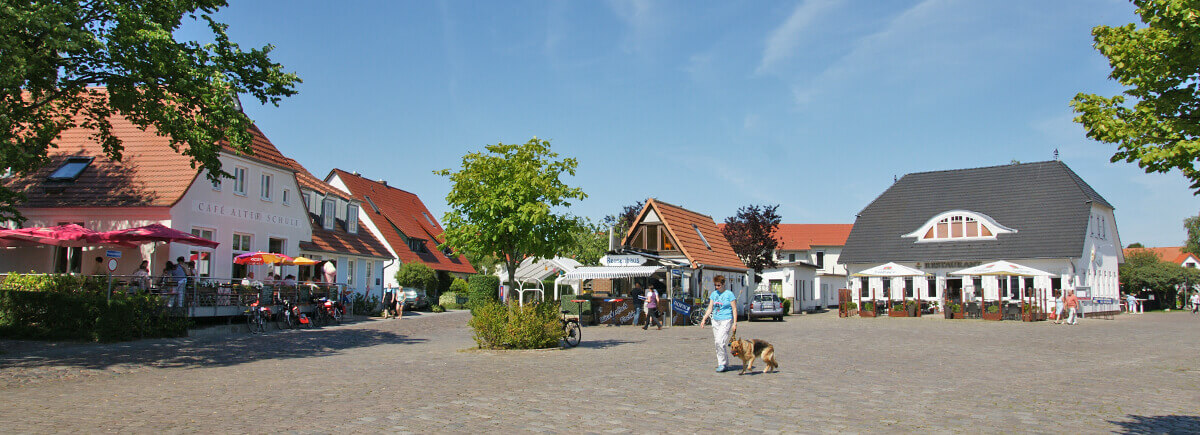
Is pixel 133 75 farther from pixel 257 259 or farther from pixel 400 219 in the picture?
pixel 400 219

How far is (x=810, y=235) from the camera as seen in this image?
3369 inches

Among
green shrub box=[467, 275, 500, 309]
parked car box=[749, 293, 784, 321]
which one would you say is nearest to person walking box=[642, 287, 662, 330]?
parked car box=[749, 293, 784, 321]

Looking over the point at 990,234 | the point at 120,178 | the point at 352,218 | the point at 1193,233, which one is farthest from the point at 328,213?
the point at 1193,233

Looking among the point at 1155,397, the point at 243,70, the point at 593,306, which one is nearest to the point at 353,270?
the point at 593,306

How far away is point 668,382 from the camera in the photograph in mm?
12539

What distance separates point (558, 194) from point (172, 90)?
824 cm

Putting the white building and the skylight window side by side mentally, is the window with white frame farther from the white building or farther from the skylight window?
the white building

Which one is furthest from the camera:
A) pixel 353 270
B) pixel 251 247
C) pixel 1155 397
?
pixel 353 270

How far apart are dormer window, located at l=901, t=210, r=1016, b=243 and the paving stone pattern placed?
2533 cm

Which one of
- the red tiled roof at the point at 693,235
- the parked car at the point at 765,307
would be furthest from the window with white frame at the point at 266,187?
the parked car at the point at 765,307

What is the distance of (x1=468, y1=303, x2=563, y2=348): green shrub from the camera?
1894cm

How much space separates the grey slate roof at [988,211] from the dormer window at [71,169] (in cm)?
3680

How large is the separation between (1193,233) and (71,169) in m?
124

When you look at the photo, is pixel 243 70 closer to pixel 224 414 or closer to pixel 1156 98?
pixel 224 414
